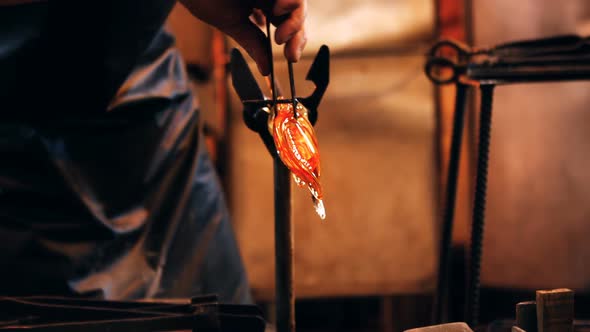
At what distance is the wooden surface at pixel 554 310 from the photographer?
69 cm

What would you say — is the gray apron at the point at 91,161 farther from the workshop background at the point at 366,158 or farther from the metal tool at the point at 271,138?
the workshop background at the point at 366,158

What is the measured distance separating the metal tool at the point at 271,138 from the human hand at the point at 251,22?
0.03 m

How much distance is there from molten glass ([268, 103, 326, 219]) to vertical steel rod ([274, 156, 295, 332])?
11 cm

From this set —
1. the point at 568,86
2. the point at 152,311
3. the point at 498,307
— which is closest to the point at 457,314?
the point at 498,307

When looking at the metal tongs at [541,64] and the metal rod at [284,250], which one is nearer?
the metal rod at [284,250]

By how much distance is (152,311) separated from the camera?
3.01ft

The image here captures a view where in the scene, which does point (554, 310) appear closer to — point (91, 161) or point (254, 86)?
point (254, 86)

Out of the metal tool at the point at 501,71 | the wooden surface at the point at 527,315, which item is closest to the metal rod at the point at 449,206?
the metal tool at the point at 501,71

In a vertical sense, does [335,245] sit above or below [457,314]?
above

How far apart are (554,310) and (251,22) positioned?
544 millimetres

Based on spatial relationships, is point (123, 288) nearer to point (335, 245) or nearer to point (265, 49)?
point (265, 49)

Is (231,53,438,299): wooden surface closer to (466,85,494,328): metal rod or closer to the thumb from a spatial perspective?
(466,85,494,328): metal rod

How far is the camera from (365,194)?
7.98ft

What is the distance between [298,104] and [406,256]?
1.65 meters
